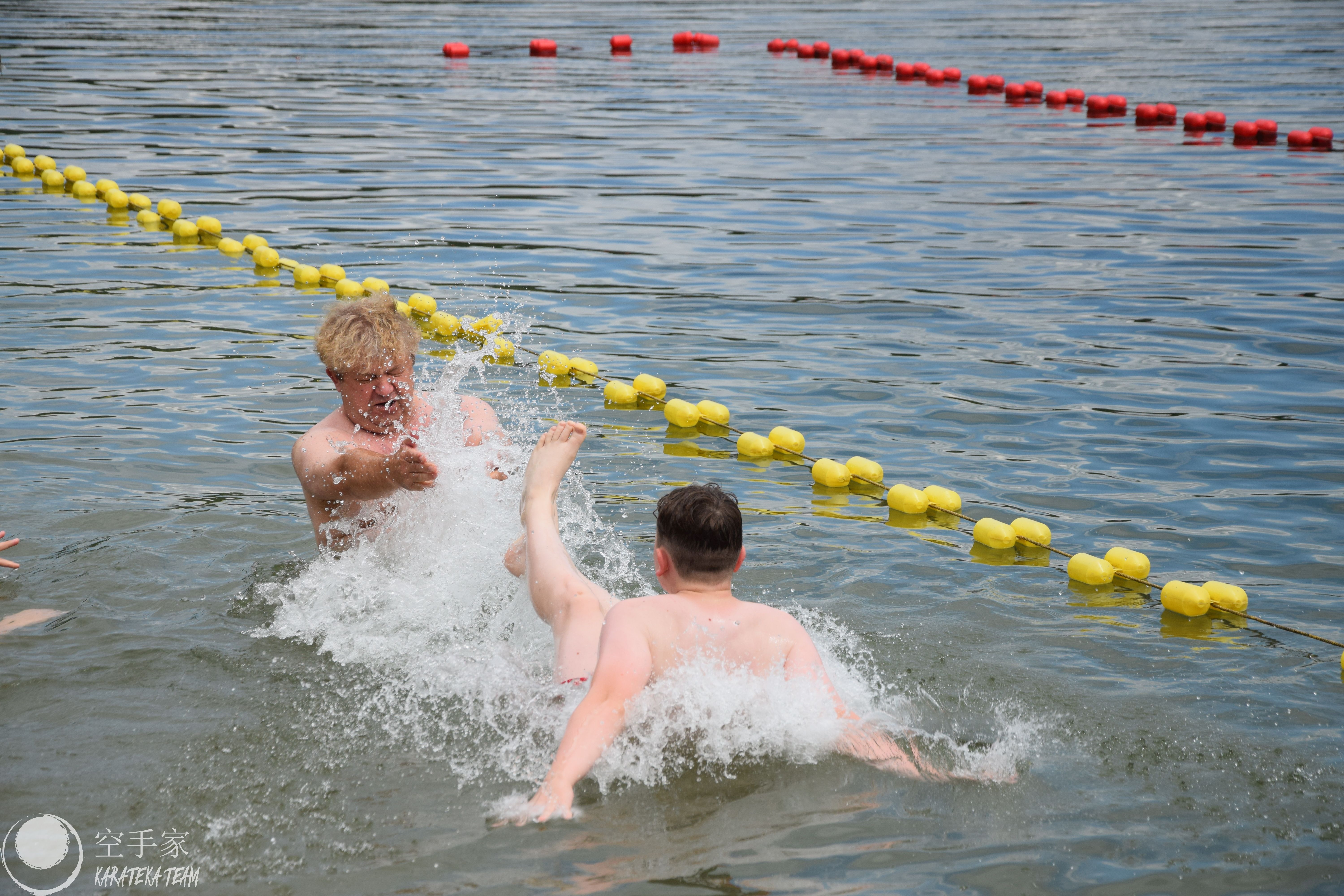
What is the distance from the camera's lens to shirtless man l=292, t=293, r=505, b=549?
502 centimetres

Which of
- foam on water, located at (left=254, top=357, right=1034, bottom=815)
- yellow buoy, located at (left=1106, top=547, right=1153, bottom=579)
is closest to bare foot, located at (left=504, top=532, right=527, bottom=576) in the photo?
foam on water, located at (left=254, top=357, right=1034, bottom=815)

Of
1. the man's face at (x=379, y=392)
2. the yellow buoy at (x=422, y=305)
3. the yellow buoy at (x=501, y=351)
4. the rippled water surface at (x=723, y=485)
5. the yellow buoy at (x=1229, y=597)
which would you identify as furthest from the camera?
the yellow buoy at (x=422, y=305)

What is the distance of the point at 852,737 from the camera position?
4094 mm

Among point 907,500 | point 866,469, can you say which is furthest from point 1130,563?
point 866,469

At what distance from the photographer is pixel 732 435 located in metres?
7.79

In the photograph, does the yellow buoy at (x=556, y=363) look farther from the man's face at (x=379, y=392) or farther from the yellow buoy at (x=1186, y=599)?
the yellow buoy at (x=1186, y=599)

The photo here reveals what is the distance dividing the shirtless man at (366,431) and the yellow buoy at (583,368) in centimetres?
289

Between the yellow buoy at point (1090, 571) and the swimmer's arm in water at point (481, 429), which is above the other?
the swimmer's arm in water at point (481, 429)

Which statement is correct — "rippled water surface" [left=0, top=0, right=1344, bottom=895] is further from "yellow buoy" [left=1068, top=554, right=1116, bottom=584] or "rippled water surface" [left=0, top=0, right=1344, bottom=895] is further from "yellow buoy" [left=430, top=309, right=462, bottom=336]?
"yellow buoy" [left=430, top=309, right=462, bottom=336]

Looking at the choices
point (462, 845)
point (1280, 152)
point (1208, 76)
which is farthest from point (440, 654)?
point (1208, 76)

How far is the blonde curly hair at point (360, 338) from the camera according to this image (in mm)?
5020

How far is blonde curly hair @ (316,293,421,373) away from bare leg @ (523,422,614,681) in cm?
75

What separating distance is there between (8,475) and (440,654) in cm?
A: 320
